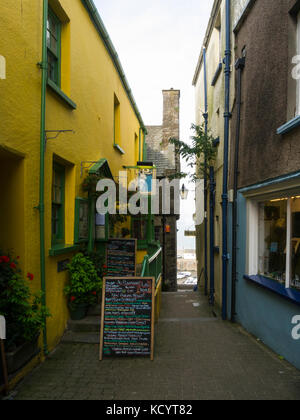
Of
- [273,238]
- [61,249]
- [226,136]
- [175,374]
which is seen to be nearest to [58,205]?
[61,249]

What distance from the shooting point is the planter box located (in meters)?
3.71

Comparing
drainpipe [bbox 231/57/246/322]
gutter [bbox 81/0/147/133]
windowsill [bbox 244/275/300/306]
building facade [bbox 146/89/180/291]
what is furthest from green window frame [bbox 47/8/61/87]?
building facade [bbox 146/89/180/291]

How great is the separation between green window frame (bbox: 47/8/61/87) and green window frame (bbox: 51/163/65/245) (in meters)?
1.57

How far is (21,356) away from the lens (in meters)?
3.92

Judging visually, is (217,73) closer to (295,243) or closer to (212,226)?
(212,226)

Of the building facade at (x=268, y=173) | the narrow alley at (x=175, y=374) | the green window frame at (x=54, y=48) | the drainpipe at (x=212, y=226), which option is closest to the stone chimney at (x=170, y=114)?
the drainpipe at (x=212, y=226)

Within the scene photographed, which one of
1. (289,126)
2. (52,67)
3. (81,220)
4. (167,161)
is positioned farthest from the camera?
(167,161)

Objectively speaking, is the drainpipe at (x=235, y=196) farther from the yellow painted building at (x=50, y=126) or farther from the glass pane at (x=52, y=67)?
the glass pane at (x=52, y=67)

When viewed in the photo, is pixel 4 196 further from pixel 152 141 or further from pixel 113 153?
pixel 152 141

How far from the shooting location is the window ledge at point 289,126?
13.9 feet

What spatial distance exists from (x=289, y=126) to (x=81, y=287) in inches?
167

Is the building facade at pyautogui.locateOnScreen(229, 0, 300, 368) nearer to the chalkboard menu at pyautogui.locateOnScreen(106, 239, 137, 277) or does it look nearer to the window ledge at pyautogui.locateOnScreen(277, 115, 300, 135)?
the window ledge at pyautogui.locateOnScreen(277, 115, 300, 135)

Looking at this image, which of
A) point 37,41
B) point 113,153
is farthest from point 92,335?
point 113,153
